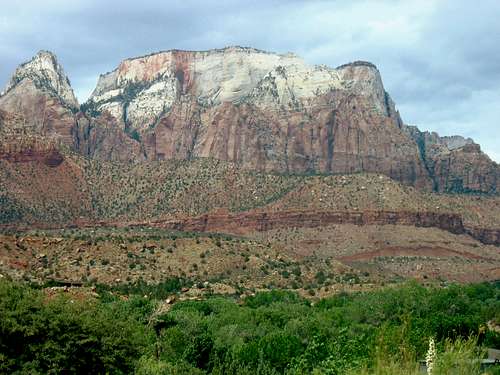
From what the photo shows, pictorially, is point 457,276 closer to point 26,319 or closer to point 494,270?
point 494,270

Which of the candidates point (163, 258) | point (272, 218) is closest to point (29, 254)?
point (163, 258)

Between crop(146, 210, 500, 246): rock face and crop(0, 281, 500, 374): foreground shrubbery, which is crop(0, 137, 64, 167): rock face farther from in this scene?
crop(0, 281, 500, 374): foreground shrubbery

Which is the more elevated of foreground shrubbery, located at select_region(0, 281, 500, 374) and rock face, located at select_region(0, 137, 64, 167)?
rock face, located at select_region(0, 137, 64, 167)

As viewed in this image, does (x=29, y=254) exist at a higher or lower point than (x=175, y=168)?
lower

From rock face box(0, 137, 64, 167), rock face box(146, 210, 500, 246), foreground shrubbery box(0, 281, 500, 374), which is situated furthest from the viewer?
rock face box(146, 210, 500, 246)

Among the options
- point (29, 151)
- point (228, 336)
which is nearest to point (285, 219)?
point (29, 151)

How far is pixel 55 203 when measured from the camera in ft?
555

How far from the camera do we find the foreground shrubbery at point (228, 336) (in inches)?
1639

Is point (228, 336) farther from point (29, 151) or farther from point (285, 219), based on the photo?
point (29, 151)

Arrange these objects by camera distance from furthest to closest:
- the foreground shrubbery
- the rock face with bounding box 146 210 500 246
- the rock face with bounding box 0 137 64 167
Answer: the rock face with bounding box 146 210 500 246
the rock face with bounding box 0 137 64 167
the foreground shrubbery

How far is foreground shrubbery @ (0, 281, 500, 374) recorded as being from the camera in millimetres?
41622

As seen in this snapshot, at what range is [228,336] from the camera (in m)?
68.6

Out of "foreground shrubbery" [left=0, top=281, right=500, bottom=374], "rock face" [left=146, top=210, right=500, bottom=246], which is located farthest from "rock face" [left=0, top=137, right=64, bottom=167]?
"foreground shrubbery" [left=0, top=281, right=500, bottom=374]

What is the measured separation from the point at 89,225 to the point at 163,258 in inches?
1679
